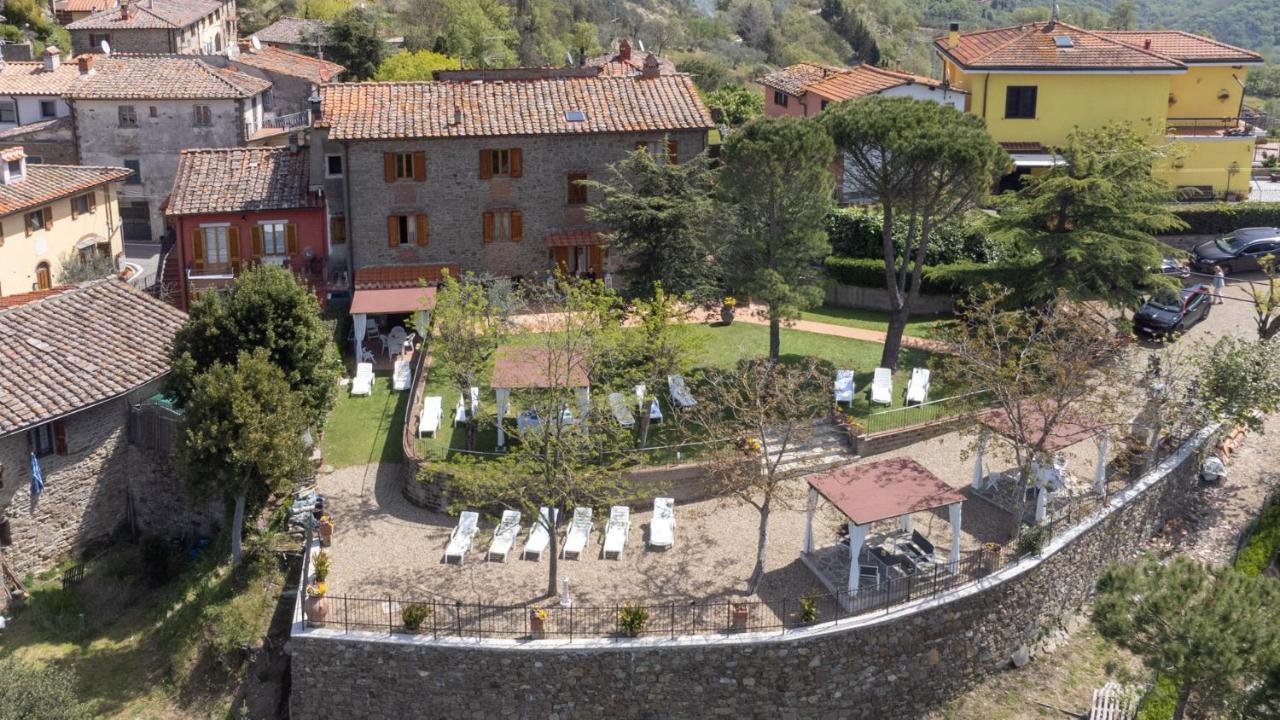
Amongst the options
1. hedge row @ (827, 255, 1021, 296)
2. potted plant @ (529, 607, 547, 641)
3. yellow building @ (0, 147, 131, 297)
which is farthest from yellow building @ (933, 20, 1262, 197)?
yellow building @ (0, 147, 131, 297)

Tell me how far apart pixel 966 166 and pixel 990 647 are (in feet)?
41.9

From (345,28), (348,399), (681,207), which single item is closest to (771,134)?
(681,207)

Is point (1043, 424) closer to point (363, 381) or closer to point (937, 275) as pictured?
point (937, 275)

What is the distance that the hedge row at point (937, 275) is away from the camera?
37562mm

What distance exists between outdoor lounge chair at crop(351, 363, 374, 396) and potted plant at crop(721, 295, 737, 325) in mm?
10751

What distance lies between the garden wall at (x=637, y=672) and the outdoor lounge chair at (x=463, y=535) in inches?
121

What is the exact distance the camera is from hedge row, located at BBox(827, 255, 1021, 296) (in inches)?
1479

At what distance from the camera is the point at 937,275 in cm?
3925

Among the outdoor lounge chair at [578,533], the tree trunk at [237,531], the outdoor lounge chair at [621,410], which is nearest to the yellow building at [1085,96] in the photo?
the outdoor lounge chair at [621,410]

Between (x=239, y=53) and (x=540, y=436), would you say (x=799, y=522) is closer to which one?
(x=540, y=436)

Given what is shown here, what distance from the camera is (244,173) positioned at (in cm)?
4338

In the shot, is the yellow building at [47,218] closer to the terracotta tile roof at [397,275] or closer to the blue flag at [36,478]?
the terracotta tile roof at [397,275]

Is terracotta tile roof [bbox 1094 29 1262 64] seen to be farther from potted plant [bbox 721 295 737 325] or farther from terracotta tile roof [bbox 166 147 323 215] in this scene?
terracotta tile roof [bbox 166 147 323 215]

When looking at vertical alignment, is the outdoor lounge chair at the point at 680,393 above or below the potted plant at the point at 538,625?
above
